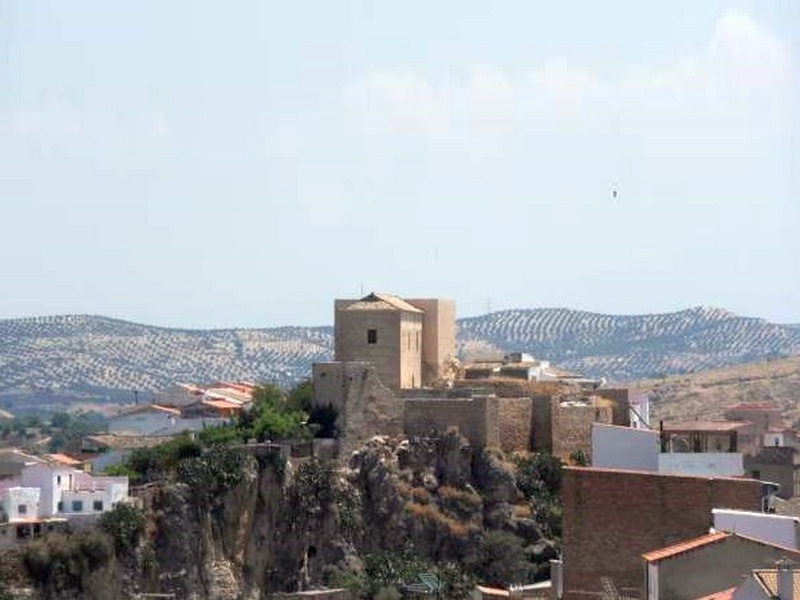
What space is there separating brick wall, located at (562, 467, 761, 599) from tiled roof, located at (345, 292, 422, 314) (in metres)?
37.4

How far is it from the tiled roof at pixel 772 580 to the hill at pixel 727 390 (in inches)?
3220

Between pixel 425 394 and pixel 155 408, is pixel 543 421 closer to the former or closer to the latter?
pixel 425 394

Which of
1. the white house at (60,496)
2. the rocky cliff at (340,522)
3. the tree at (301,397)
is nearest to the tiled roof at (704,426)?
the rocky cliff at (340,522)

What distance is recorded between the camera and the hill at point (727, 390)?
378 ft

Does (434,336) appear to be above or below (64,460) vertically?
above

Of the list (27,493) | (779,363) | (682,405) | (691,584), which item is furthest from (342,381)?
(779,363)

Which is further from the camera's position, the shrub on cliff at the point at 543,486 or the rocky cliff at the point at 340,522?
the shrub on cliff at the point at 543,486

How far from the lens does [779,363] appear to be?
14488cm

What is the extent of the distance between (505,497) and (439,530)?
6.53ft

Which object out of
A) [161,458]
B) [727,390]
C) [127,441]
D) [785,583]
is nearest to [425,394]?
[161,458]

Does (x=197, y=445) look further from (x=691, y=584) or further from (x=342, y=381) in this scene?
(x=691, y=584)

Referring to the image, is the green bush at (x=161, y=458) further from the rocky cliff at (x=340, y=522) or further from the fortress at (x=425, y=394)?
the fortress at (x=425, y=394)

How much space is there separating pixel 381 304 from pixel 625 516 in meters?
38.4

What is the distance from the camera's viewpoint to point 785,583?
869 inches
